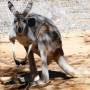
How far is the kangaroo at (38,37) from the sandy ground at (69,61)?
17 centimetres

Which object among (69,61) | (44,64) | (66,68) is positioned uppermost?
(44,64)

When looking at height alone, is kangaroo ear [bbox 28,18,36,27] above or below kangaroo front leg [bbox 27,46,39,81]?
above

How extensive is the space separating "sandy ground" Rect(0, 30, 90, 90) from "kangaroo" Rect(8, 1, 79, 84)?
0.17 m

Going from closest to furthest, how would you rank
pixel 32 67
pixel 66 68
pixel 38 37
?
1. pixel 38 37
2. pixel 32 67
3. pixel 66 68

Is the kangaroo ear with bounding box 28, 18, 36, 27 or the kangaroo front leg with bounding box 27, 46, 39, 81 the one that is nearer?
the kangaroo ear with bounding box 28, 18, 36, 27

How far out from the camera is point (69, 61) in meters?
6.21

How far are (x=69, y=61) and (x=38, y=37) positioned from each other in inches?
59.2

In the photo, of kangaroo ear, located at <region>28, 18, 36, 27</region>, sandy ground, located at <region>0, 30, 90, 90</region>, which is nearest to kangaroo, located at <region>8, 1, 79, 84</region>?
kangaroo ear, located at <region>28, 18, 36, 27</region>

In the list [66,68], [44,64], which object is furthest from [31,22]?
[66,68]

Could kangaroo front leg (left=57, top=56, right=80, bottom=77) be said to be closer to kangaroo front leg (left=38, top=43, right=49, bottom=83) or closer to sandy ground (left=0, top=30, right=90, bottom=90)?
sandy ground (left=0, top=30, right=90, bottom=90)

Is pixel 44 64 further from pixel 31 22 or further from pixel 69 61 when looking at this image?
pixel 69 61

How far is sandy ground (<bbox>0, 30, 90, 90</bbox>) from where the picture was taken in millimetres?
4918

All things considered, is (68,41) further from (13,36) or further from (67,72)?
(13,36)

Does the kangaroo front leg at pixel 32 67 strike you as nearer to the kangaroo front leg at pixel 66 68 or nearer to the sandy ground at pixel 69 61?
the sandy ground at pixel 69 61
